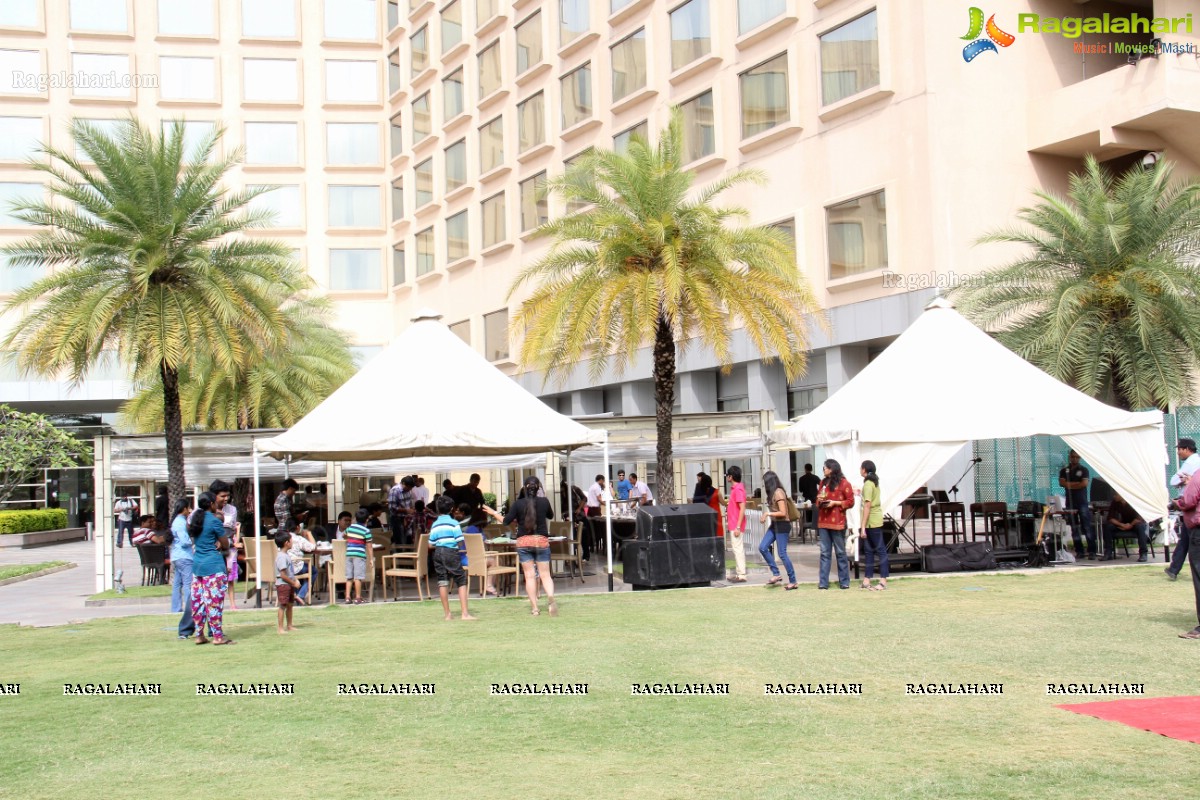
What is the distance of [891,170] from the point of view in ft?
94.8

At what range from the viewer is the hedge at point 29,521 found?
40.8 meters

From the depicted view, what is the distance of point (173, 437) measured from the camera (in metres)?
20.4

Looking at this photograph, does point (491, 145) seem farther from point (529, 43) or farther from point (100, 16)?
point (100, 16)

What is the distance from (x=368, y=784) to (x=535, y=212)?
1522 inches

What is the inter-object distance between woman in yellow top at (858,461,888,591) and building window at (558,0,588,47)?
29025mm

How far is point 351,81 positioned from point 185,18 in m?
7.74

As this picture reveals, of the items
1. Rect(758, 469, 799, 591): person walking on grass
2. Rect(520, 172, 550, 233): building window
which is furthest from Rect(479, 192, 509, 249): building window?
Rect(758, 469, 799, 591): person walking on grass

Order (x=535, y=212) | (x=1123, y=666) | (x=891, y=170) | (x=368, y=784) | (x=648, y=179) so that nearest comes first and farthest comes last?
(x=368, y=784)
(x=1123, y=666)
(x=648, y=179)
(x=891, y=170)
(x=535, y=212)

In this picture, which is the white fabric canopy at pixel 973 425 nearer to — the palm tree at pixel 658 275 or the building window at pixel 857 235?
the palm tree at pixel 658 275

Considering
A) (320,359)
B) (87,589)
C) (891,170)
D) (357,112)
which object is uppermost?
(357,112)

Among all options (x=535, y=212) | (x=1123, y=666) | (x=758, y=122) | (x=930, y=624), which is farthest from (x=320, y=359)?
(x=1123, y=666)

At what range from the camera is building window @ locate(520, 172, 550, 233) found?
43.0 m

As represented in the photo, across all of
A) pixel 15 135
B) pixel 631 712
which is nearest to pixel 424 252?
pixel 15 135

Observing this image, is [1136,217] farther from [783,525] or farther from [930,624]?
[930,624]
